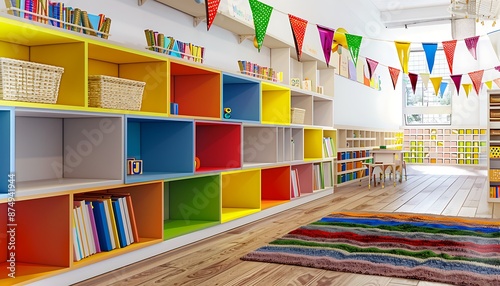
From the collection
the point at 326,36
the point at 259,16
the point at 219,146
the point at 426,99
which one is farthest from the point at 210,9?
the point at 426,99

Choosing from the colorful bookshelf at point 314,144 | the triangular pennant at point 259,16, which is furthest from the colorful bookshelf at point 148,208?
the colorful bookshelf at point 314,144

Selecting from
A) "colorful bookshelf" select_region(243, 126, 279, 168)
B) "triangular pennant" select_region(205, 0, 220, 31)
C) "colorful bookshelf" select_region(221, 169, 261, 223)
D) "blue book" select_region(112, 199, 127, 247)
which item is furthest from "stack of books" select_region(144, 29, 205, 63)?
"colorful bookshelf" select_region(243, 126, 279, 168)

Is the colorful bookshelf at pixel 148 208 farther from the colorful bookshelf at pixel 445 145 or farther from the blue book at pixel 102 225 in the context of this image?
the colorful bookshelf at pixel 445 145

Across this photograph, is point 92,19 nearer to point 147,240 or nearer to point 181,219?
point 147,240

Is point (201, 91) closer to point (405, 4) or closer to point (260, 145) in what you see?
point (260, 145)

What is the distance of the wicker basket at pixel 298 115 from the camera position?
5.41 m

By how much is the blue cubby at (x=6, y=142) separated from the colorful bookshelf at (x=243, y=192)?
2.49 meters

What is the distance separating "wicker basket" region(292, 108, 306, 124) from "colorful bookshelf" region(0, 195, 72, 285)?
3364 mm

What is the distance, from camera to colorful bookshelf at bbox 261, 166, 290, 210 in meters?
5.15

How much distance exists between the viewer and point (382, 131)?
10.8m

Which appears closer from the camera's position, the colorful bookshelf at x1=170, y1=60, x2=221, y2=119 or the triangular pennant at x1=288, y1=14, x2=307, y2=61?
the colorful bookshelf at x1=170, y1=60, x2=221, y2=119

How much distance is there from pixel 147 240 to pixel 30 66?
127 centimetres

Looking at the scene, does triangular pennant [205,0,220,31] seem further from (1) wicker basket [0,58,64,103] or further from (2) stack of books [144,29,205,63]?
(1) wicker basket [0,58,64,103]

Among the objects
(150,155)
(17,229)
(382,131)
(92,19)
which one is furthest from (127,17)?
(382,131)
